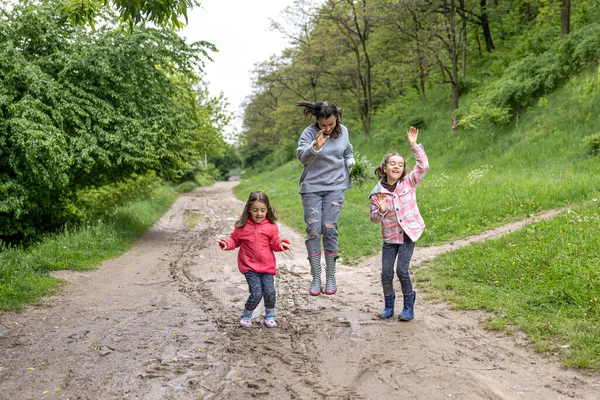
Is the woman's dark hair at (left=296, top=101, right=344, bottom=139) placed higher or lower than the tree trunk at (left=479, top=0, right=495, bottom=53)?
lower

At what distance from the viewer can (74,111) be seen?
12711mm

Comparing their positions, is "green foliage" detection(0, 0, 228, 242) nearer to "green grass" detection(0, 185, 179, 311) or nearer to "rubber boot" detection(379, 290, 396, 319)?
"green grass" detection(0, 185, 179, 311)

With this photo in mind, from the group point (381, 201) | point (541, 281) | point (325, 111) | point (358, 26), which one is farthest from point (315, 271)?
point (358, 26)

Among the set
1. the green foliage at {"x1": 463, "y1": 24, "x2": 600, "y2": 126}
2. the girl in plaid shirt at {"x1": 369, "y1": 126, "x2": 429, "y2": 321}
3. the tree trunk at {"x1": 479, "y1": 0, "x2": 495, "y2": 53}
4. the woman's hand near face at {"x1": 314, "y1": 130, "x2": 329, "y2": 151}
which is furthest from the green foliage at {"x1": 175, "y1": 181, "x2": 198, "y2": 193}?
the girl in plaid shirt at {"x1": 369, "y1": 126, "x2": 429, "y2": 321}

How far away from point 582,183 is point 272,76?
32297 mm

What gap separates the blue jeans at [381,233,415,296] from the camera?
5461 mm

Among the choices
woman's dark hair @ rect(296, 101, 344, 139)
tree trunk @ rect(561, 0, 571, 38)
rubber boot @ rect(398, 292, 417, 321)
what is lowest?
rubber boot @ rect(398, 292, 417, 321)

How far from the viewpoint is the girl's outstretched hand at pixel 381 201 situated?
539 cm

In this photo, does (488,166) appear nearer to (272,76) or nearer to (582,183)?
(582,183)

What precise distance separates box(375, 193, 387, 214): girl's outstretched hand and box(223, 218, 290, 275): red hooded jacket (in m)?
1.02

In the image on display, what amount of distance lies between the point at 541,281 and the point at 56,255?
841cm

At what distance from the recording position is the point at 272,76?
40812 millimetres

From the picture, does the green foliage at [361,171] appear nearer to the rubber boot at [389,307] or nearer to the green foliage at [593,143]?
the rubber boot at [389,307]

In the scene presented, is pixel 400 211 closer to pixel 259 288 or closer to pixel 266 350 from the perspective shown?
pixel 259 288
